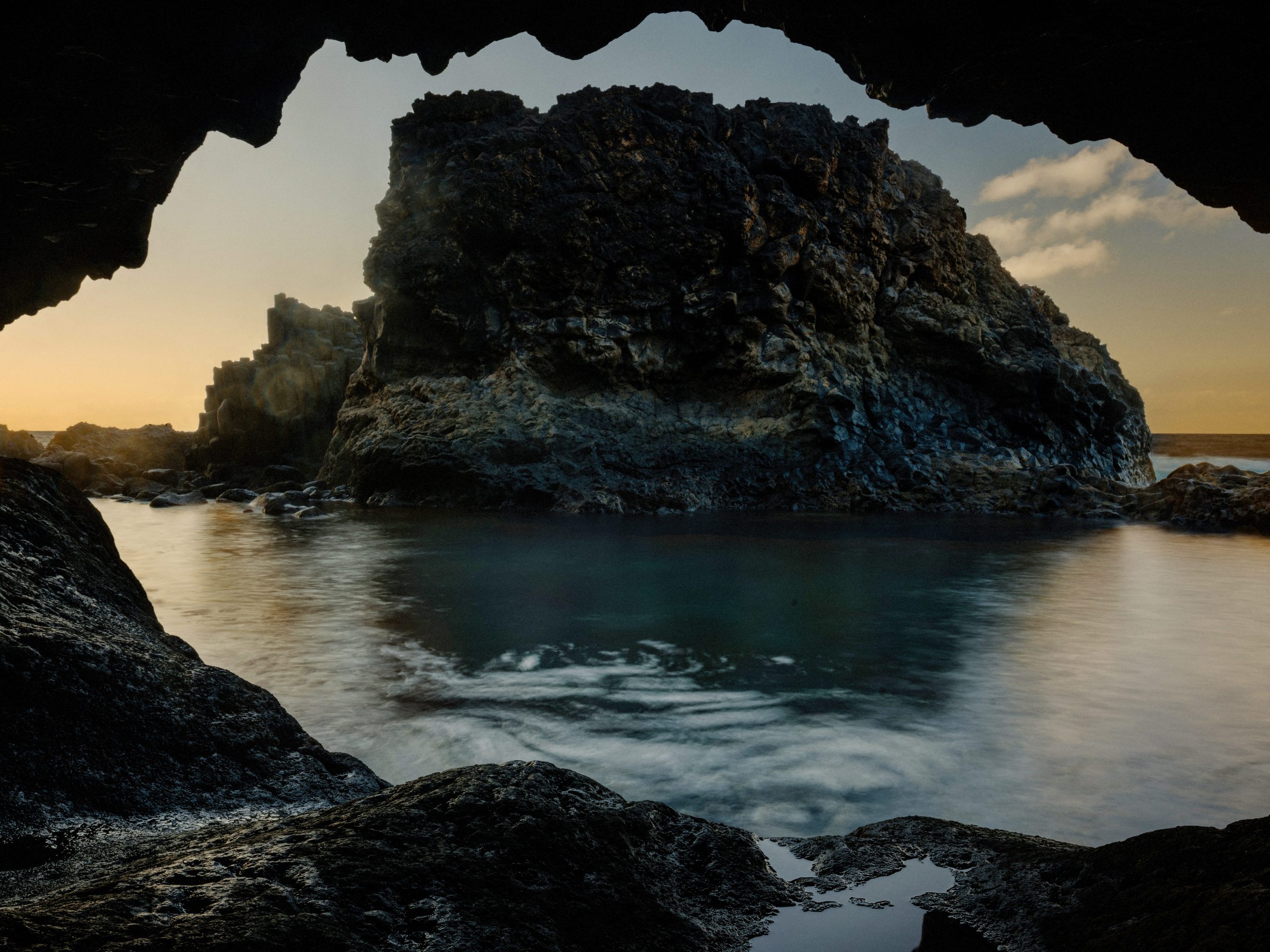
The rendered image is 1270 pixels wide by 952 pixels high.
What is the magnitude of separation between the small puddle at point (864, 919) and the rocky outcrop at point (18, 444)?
39.0 m

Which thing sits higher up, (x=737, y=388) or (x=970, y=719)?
(x=737, y=388)

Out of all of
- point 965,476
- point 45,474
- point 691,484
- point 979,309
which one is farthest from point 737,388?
point 45,474

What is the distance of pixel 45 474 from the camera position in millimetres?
3604

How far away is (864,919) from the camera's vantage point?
210cm

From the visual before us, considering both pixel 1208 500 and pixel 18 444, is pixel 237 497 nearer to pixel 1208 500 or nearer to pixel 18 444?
pixel 18 444

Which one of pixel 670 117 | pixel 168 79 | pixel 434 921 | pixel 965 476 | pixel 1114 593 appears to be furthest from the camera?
pixel 670 117

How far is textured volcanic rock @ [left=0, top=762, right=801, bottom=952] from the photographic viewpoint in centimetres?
131

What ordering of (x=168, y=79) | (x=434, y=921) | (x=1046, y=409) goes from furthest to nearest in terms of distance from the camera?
(x=1046, y=409), (x=168, y=79), (x=434, y=921)

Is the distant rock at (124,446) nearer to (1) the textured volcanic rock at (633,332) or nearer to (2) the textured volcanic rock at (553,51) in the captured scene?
(1) the textured volcanic rock at (633,332)

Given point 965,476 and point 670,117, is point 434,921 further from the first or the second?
point 670,117

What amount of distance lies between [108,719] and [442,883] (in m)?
1.48

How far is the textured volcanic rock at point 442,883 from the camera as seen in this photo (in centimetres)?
131

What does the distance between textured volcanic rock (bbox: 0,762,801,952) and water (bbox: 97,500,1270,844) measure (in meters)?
1.22

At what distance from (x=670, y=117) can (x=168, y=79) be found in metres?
23.9
